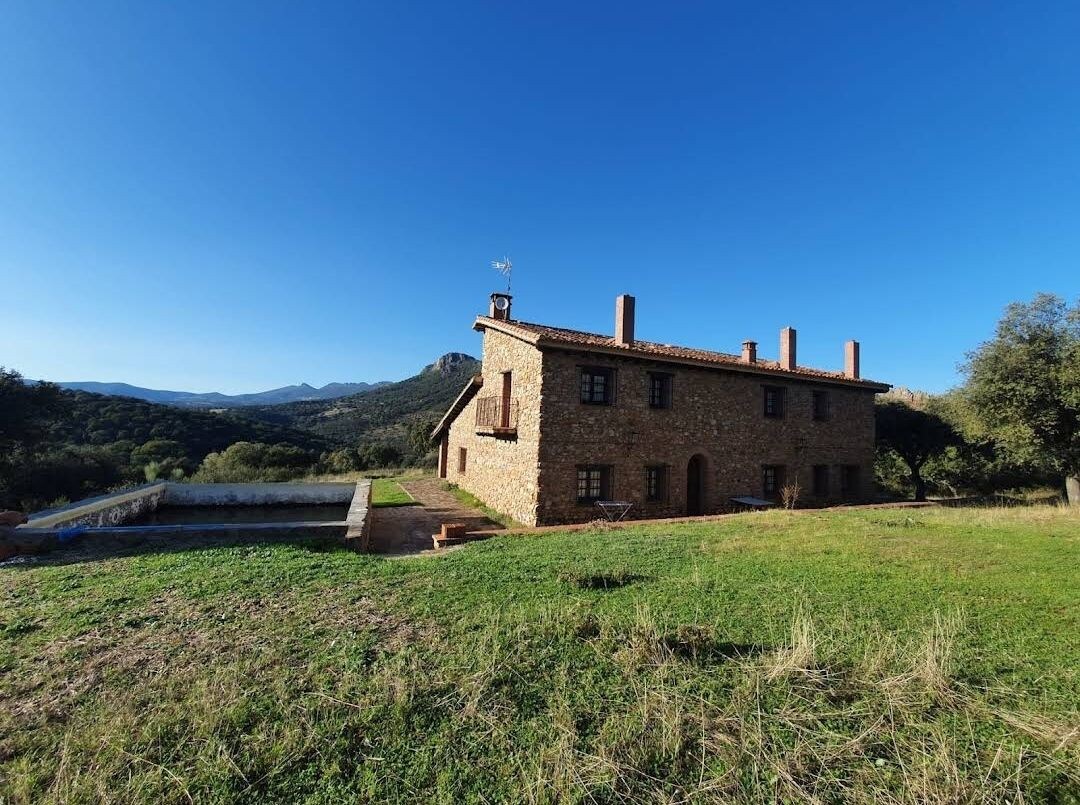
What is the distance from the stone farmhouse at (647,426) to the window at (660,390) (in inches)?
1.3

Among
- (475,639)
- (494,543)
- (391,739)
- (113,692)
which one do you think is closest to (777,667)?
(475,639)

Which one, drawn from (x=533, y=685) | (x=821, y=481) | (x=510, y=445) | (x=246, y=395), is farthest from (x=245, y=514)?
(x=246, y=395)

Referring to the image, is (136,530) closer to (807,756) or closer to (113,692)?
(113,692)

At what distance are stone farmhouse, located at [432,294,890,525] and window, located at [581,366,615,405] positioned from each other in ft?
0.11

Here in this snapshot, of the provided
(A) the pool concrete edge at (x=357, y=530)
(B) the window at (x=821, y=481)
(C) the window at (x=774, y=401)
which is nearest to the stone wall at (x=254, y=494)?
(A) the pool concrete edge at (x=357, y=530)

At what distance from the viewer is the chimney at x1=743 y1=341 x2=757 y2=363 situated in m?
18.2

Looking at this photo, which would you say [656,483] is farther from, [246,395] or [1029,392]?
[246,395]

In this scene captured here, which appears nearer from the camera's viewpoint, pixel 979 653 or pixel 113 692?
pixel 113 692

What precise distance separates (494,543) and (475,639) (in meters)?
5.14

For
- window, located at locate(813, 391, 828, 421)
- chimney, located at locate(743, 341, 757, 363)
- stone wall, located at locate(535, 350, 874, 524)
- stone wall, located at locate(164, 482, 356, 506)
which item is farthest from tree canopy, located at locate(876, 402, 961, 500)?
stone wall, located at locate(164, 482, 356, 506)

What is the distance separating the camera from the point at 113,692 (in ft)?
12.9

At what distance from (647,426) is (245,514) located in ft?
43.0

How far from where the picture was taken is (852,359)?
66.7 feet

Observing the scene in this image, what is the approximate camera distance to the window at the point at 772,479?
1734 centimetres
